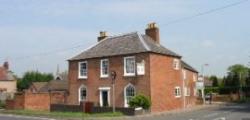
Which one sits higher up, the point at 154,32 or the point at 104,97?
the point at 154,32

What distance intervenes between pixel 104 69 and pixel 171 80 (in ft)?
23.6

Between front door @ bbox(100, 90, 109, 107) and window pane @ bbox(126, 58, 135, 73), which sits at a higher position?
window pane @ bbox(126, 58, 135, 73)

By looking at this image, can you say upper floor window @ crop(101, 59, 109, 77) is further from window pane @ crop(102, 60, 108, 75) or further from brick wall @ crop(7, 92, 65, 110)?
brick wall @ crop(7, 92, 65, 110)

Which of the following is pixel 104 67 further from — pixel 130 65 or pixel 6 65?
pixel 6 65

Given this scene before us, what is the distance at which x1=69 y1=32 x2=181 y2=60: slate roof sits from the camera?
42906 millimetres

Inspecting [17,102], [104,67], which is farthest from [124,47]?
[17,102]

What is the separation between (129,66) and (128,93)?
2719 mm

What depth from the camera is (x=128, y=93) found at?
42.9 metres

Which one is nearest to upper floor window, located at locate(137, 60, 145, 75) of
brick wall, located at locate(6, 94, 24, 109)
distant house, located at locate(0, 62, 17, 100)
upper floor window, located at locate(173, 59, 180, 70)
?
upper floor window, located at locate(173, 59, 180, 70)

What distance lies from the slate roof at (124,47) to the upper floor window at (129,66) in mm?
707

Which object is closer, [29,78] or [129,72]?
[129,72]

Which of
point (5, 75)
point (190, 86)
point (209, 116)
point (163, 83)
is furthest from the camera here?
point (5, 75)

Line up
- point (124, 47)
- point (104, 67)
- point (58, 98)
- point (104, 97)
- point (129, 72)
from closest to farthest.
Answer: point (129, 72)
point (124, 47)
point (104, 97)
point (104, 67)
point (58, 98)

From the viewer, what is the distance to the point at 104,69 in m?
45.2
